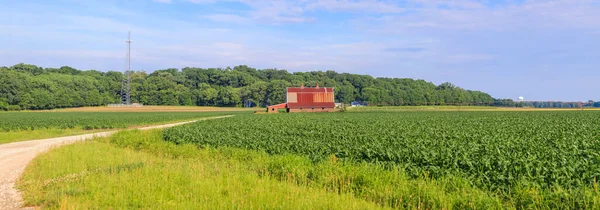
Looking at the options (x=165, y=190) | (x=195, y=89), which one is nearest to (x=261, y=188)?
(x=165, y=190)

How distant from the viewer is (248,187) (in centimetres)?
1042

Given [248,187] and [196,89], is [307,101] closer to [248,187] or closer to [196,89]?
[248,187]

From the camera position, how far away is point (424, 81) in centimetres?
19888

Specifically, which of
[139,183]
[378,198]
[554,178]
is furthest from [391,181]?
[139,183]

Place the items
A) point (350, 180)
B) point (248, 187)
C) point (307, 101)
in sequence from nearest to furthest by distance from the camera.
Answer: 1. point (248, 187)
2. point (350, 180)
3. point (307, 101)

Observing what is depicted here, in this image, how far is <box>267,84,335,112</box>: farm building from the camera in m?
75.0

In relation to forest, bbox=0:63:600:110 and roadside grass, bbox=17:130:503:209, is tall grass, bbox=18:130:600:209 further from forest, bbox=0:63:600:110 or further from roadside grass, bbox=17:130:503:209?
forest, bbox=0:63:600:110

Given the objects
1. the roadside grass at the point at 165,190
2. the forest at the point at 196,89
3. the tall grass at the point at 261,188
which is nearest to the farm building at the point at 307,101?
the forest at the point at 196,89

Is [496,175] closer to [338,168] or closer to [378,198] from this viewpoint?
[378,198]

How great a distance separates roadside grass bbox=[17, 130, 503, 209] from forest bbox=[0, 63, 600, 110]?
102 m

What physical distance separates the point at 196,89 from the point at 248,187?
159438 mm

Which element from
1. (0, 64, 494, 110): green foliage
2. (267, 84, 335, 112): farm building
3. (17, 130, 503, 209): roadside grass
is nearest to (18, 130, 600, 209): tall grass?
(17, 130, 503, 209): roadside grass

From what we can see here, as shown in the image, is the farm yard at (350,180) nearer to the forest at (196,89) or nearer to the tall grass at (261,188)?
the tall grass at (261,188)

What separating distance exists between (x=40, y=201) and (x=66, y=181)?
2162 millimetres
